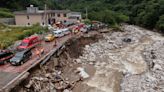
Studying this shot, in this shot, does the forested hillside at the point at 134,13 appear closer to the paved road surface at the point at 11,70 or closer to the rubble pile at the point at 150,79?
the rubble pile at the point at 150,79

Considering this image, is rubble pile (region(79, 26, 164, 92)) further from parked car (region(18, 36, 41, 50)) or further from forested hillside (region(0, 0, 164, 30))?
forested hillside (region(0, 0, 164, 30))

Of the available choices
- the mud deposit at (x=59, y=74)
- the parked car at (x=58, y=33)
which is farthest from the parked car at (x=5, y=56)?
the parked car at (x=58, y=33)

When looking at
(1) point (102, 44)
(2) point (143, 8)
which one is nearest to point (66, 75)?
(1) point (102, 44)

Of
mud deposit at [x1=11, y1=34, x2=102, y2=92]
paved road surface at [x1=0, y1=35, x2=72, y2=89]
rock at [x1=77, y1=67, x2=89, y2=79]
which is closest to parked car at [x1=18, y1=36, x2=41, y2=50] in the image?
paved road surface at [x1=0, y1=35, x2=72, y2=89]

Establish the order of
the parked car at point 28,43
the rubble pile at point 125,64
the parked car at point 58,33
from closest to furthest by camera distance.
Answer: the rubble pile at point 125,64, the parked car at point 28,43, the parked car at point 58,33

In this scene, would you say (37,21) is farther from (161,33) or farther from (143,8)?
(143,8)

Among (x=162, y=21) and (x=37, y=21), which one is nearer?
(x=37, y=21)

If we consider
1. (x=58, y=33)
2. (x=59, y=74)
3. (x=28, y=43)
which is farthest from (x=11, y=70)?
(x=58, y=33)

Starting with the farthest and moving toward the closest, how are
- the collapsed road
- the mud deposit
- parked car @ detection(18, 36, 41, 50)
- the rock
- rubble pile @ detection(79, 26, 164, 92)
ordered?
parked car @ detection(18, 36, 41, 50)
the rock
rubble pile @ detection(79, 26, 164, 92)
the collapsed road
the mud deposit
